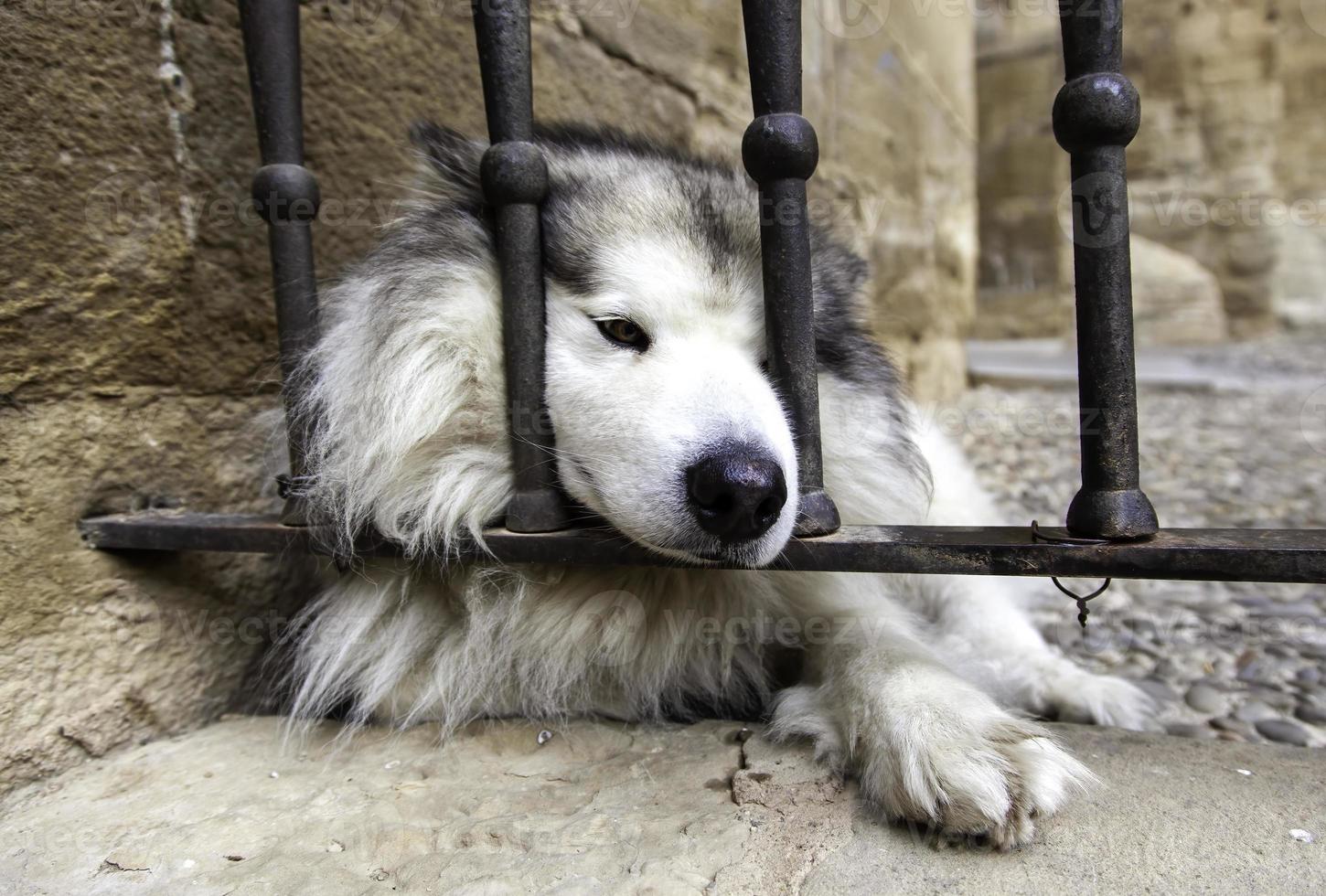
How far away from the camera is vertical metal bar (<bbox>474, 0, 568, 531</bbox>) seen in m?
1.71

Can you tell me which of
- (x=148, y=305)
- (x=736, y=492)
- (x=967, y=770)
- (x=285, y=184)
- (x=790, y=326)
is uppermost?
(x=285, y=184)

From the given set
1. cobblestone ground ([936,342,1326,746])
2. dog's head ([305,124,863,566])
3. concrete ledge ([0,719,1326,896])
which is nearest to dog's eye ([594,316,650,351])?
dog's head ([305,124,863,566])

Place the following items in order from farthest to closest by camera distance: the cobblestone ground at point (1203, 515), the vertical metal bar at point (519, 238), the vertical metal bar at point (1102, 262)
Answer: the cobblestone ground at point (1203, 515), the vertical metal bar at point (519, 238), the vertical metal bar at point (1102, 262)

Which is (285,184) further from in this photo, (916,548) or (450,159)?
(916,548)

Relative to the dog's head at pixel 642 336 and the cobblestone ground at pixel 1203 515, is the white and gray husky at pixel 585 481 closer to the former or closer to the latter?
the dog's head at pixel 642 336

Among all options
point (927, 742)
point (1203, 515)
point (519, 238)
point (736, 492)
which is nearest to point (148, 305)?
point (519, 238)

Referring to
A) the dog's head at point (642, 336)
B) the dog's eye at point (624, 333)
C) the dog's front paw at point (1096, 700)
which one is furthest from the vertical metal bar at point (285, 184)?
the dog's front paw at point (1096, 700)

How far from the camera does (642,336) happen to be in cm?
188

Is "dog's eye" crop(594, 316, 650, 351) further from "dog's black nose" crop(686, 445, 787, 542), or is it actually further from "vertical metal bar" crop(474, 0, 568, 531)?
"dog's black nose" crop(686, 445, 787, 542)

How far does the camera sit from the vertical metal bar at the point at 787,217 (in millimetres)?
1605

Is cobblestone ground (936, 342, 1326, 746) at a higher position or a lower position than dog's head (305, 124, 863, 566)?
lower

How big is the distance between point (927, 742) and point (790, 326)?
0.79m

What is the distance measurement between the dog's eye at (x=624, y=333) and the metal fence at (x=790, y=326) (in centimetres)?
14

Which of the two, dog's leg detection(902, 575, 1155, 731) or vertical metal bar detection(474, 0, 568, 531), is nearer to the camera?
vertical metal bar detection(474, 0, 568, 531)
